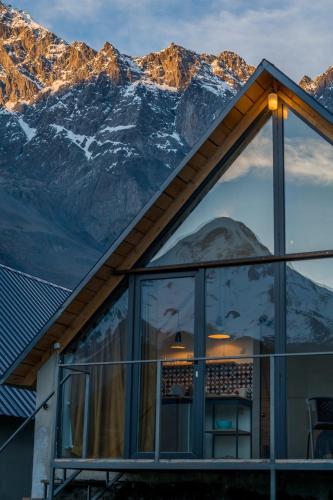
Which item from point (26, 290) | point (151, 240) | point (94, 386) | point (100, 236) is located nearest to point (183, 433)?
point (94, 386)

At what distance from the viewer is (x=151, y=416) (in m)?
13.0

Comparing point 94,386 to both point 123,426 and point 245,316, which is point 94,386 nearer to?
point 123,426

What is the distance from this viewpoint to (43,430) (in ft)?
46.2

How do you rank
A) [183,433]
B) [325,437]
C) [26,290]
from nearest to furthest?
[325,437] → [183,433] → [26,290]

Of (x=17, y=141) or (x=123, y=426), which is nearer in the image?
(x=123, y=426)

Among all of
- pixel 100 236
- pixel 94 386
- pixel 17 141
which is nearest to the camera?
pixel 94 386

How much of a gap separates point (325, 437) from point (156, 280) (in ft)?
10.6

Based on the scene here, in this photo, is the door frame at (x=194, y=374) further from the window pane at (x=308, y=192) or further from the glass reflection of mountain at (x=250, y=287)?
the window pane at (x=308, y=192)

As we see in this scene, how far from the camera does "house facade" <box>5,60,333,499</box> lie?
1241cm

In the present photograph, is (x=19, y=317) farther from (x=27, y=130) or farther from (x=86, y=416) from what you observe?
(x=27, y=130)

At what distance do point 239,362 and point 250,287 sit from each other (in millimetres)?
1002

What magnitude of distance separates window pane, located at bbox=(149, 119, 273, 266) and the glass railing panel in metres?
1.53

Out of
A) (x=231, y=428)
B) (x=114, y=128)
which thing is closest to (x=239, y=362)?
(x=231, y=428)

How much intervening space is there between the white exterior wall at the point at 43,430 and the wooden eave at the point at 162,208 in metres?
0.15
